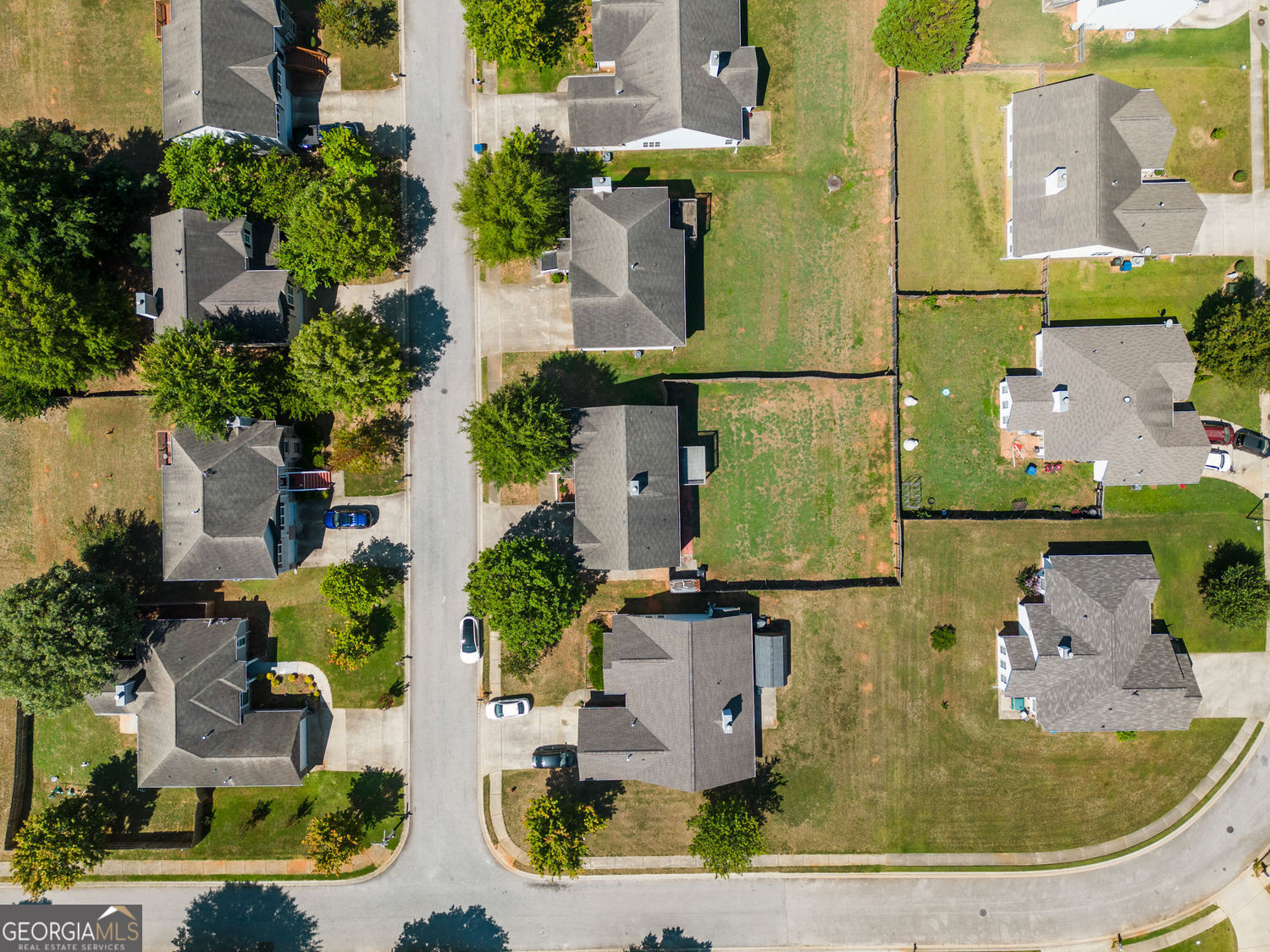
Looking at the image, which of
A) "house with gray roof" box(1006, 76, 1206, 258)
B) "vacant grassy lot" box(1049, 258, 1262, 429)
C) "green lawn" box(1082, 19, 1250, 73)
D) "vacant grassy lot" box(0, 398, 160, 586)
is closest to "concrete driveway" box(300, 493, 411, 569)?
"vacant grassy lot" box(0, 398, 160, 586)

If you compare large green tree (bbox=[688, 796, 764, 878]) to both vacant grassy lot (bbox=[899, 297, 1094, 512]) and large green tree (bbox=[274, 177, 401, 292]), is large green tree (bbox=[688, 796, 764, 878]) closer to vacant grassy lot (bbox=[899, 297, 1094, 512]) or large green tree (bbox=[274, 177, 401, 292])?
vacant grassy lot (bbox=[899, 297, 1094, 512])

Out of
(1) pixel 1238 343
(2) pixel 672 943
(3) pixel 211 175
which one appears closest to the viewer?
(3) pixel 211 175

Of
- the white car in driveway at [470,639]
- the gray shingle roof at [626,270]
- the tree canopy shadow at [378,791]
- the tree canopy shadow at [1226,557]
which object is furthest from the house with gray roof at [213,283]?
the tree canopy shadow at [1226,557]

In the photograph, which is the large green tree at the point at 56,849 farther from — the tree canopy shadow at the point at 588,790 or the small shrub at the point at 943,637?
the small shrub at the point at 943,637


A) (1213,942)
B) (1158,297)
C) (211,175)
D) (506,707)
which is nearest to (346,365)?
(211,175)

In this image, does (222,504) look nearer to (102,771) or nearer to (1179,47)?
(102,771)
